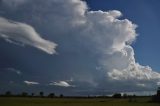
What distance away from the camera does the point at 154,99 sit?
5374 inches

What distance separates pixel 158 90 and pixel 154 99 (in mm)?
10925

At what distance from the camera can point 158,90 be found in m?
146

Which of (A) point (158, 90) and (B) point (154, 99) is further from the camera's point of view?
(A) point (158, 90)
